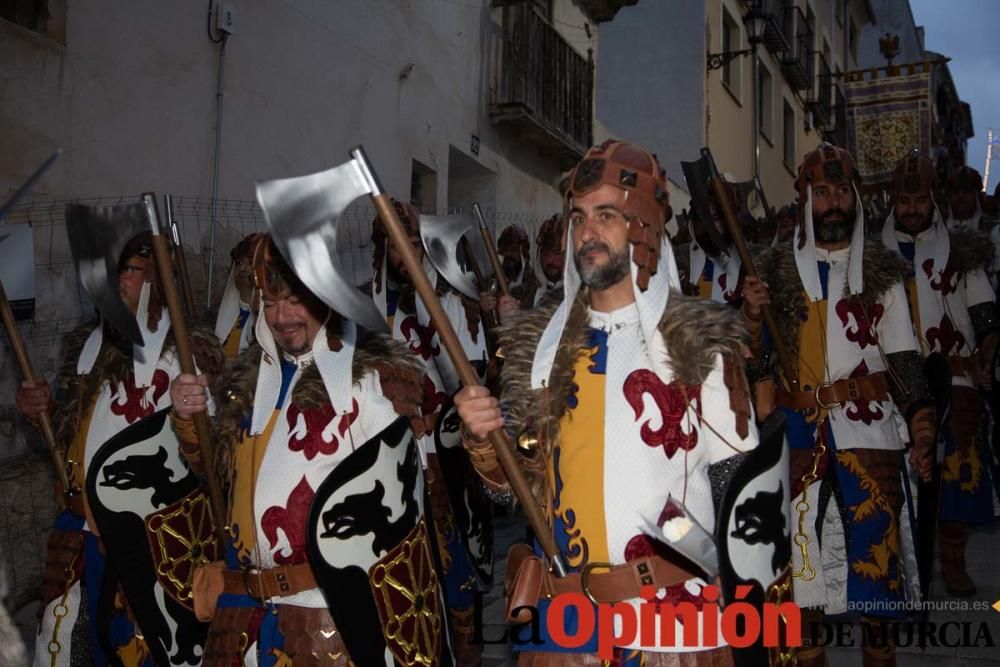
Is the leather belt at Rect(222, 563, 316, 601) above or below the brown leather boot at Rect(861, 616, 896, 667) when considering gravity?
above

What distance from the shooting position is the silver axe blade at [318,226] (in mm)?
2410

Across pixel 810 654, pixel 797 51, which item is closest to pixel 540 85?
pixel 810 654

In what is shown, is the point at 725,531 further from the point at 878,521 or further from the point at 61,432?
the point at 61,432

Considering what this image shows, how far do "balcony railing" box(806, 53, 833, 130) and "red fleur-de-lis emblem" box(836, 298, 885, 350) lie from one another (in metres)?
25.0

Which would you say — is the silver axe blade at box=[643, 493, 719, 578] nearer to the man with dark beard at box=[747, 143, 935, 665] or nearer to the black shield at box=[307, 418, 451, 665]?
the black shield at box=[307, 418, 451, 665]

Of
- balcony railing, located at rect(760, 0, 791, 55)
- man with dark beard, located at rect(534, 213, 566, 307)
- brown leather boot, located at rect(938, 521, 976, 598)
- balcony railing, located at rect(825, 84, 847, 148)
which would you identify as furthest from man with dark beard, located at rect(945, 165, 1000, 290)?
balcony railing, located at rect(825, 84, 847, 148)

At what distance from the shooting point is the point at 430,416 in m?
5.46

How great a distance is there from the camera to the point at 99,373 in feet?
14.2

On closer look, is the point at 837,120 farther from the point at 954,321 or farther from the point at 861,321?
the point at 861,321

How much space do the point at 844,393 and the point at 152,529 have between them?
3.20m

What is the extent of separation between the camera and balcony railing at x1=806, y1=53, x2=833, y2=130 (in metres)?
28.3

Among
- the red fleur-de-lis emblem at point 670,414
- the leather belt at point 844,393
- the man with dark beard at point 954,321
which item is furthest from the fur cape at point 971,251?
the red fleur-de-lis emblem at point 670,414

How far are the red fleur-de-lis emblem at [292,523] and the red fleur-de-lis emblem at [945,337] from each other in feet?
15.2

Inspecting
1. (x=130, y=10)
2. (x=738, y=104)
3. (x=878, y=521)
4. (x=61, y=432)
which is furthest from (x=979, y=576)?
(x=738, y=104)
